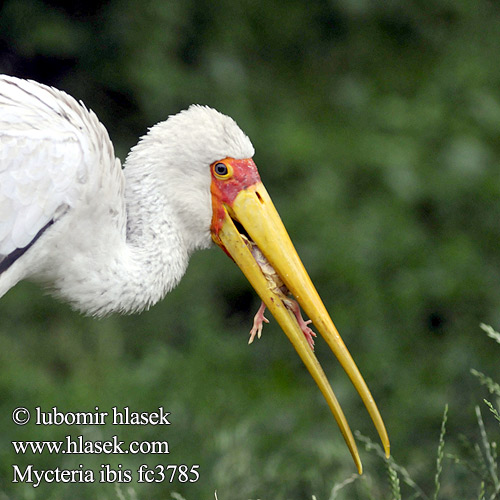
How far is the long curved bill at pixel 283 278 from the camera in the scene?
366 cm

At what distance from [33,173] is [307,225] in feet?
10.0

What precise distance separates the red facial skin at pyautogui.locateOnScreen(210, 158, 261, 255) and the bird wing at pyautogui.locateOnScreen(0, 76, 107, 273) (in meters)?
0.47

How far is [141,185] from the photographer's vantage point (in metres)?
3.79

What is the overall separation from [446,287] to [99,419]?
7.38 ft

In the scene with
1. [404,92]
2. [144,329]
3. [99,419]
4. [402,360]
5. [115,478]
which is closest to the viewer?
[115,478]

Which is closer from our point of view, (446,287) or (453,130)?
(446,287)

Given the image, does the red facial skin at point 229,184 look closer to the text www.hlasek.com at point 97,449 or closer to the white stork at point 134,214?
the white stork at point 134,214

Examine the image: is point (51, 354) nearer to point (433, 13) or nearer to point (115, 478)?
point (115, 478)

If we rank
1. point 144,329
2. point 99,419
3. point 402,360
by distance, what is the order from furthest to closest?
point 144,329, point 402,360, point 99,419

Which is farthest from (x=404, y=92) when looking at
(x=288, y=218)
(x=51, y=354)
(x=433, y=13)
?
(x=51, y=354)

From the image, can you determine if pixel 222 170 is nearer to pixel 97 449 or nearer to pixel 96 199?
pixel 96 199

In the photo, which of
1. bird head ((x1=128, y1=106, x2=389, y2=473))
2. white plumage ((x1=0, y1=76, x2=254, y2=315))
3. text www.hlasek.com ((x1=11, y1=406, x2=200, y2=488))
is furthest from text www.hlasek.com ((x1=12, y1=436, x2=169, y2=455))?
bird head ((x1=128, y1=106, x2=389, y2=473))

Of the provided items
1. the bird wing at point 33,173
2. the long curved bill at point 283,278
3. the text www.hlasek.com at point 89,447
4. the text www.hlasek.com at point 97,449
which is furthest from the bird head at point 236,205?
the text www.hlasek.com at point 89,447

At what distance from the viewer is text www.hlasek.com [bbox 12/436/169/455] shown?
182 inches
